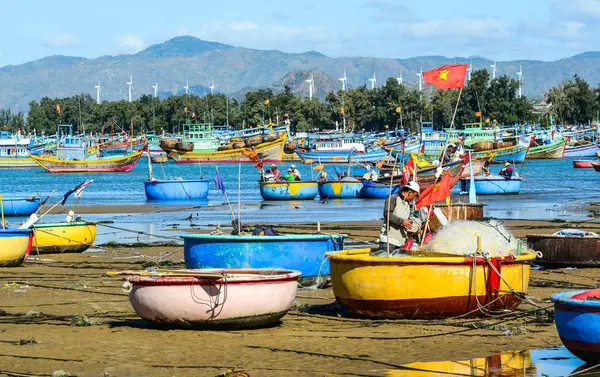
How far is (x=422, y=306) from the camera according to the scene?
45.7ft

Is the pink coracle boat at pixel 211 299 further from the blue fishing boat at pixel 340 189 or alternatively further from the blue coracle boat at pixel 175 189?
the blue coracle boat at pixel 175 189

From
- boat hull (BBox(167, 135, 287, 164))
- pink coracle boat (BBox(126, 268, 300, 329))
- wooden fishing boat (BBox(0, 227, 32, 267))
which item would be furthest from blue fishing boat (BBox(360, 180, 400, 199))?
boat hull (BBox(167, 135, 287, 164))

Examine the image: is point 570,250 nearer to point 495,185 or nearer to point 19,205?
point 19,205

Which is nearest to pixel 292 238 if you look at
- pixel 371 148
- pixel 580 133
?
pixel 371 148

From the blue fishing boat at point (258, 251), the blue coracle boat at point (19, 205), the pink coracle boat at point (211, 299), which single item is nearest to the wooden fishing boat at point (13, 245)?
the blue fishing boat at point (258, 251)

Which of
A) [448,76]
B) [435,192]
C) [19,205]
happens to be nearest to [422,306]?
[435,192]

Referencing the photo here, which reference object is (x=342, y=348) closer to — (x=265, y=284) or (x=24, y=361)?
(x=265, y=284)

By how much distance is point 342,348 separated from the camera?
12398mm

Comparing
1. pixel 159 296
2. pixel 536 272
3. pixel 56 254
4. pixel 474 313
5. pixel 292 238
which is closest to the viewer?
pixel 159 296

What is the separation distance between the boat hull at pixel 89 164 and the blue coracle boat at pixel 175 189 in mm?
54917

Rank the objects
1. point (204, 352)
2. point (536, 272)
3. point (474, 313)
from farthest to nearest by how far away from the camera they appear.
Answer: point (536, 272)
point (474, 313)
point (204, 352)

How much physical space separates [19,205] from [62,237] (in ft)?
53.5

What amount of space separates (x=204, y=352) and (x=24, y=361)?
1.93m

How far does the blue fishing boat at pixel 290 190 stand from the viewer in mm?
48344
